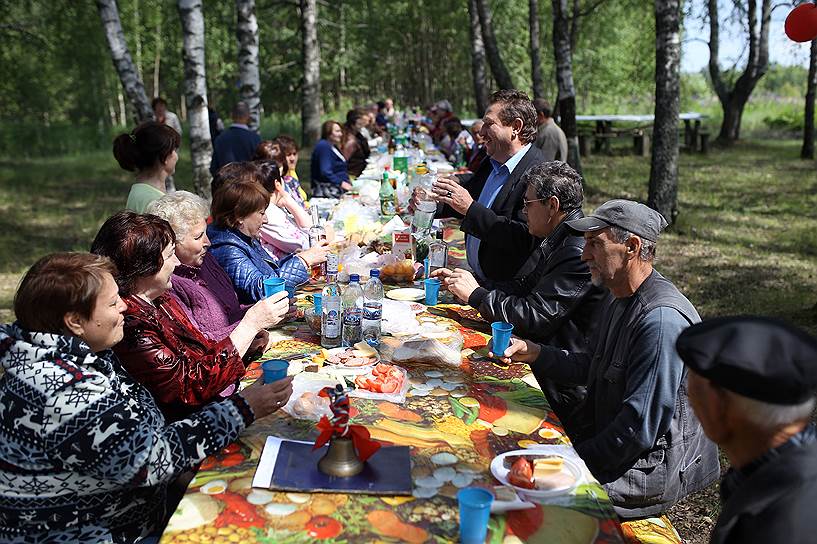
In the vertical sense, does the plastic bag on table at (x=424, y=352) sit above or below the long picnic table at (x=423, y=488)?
above

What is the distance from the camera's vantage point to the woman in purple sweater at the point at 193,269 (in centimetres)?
331

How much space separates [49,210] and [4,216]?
0.80 metres

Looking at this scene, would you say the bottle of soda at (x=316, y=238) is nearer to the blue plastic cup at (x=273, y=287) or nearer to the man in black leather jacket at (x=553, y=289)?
the blue plastic cup at (x=273, y=287)

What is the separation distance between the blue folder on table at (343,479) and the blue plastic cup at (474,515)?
285 mm

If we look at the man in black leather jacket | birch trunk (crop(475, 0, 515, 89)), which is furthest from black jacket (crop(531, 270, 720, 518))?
birch trunk (crop(475, 0, 515, 89))

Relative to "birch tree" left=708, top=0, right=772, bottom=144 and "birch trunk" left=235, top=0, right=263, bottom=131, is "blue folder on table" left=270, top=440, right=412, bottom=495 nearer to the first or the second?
"birch trunk" left=235, top=0, right=263, bottom=131

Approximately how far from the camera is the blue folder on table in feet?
6.52

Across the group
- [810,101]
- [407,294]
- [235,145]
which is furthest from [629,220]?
[810,101]

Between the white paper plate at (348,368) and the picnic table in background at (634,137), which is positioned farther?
the picnic table in background at (634,137)

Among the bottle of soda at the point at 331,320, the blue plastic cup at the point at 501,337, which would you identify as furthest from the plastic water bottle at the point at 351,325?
the blue plastic cup at the point at 501,337

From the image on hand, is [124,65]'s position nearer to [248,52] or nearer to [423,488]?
[248,52]

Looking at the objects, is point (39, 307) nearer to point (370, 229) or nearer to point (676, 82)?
point (370, 229)

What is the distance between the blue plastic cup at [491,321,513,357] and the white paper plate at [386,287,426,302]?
1009 millimetres

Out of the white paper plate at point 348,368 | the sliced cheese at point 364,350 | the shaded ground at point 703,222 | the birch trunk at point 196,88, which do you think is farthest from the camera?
the birch trunk at point 196,88
